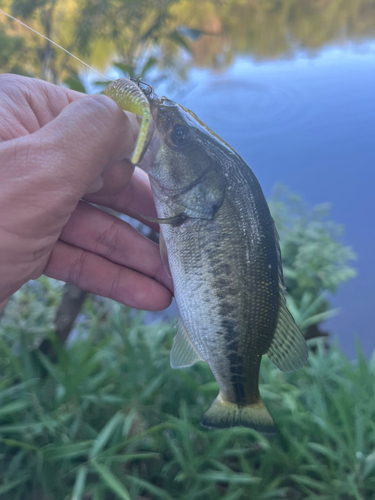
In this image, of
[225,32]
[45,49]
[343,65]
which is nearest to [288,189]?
[343,65]

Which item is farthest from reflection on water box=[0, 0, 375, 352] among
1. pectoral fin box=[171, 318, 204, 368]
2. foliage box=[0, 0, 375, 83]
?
pectoral fin box=[171, 318, 204, 368]

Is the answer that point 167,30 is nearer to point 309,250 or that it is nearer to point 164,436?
point 309,250

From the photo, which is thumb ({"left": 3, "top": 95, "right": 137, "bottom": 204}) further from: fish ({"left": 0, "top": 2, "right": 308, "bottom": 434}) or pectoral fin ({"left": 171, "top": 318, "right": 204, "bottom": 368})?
pectoral fin ({"left": 171, "top": 318, "right": 204, "bottom": 368})

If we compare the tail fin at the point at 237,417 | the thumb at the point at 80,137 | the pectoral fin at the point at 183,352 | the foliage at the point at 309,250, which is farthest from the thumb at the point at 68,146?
the foliage at the point at 309,250

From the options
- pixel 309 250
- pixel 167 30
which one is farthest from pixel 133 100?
pixel 309 250

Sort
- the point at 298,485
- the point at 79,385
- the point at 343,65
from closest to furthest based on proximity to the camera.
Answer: the point at 298,485 → the point at 79,385 → the point at 343,65

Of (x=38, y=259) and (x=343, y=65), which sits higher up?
(x=343, y=65)

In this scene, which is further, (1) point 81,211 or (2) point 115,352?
(2) point 115,352

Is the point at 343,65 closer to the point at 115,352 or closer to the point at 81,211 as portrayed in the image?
the point at 81,211
